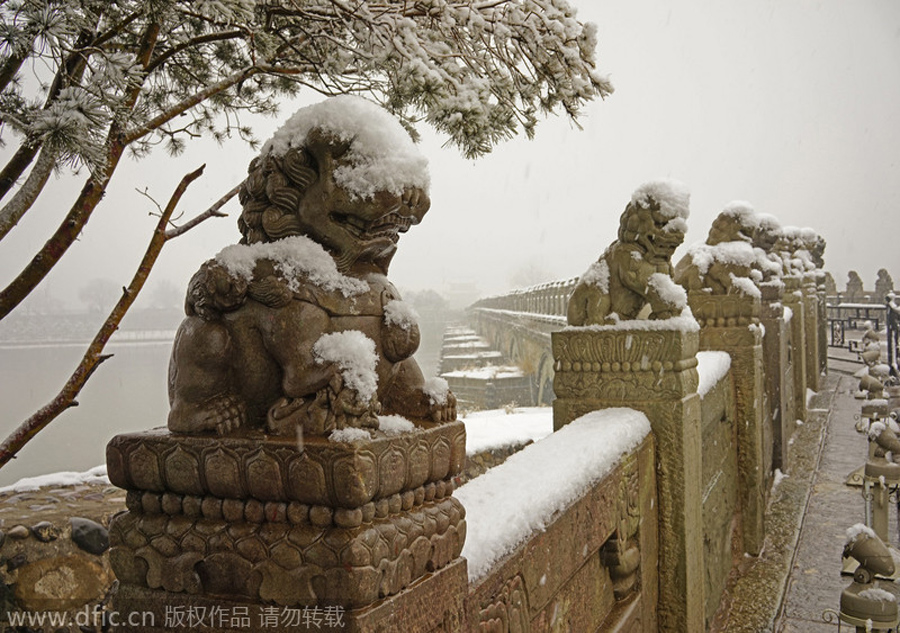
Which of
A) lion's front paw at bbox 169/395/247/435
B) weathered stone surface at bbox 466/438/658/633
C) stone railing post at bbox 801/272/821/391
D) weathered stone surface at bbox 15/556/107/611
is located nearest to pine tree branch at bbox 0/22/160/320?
lion's front paw at bbox 169/395/247/435

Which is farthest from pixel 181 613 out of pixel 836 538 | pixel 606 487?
pixel 836 538

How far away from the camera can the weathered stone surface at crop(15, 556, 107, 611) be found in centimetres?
451

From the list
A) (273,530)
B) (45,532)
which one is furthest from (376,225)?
(45,532)

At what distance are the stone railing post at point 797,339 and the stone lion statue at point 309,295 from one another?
10408mm

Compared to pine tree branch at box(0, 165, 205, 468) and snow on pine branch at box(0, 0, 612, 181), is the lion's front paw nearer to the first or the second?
snow on pine branch at box(0, 0, 612, 181)

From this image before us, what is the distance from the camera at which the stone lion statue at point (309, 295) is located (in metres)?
1.17

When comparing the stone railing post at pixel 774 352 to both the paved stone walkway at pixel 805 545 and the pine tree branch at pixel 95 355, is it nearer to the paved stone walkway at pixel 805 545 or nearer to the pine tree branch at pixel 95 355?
the paved stone walkway at pixel 805 545

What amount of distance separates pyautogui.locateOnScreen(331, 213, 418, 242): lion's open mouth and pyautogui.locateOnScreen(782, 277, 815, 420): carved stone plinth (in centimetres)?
1036

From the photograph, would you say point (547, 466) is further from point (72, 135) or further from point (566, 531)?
point (72, 135)

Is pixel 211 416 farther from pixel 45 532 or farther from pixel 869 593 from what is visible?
pixel 45 532

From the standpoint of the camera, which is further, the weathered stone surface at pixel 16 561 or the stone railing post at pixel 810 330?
the stone railing post at pixel 810 330

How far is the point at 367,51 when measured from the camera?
3.26m

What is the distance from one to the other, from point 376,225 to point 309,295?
0.20 metres

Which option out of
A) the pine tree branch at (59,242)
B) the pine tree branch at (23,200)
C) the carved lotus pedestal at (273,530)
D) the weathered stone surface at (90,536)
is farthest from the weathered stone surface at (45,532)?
the carved lotus pedestal at (273,530)
